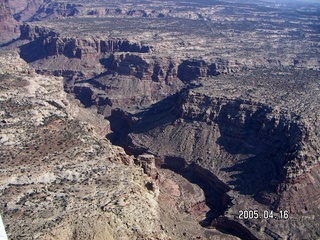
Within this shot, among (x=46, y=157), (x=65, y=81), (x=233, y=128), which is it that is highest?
(x=46, y=157)

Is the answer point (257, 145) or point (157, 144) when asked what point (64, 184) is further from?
point (257, 145)

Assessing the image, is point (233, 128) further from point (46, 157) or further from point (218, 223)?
point (46, 157)

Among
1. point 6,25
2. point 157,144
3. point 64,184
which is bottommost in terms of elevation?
point 6,25

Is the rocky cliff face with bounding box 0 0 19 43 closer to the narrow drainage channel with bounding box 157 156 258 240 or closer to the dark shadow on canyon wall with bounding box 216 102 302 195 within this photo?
the narrow drainage channel with bounding box 157 156 258 240

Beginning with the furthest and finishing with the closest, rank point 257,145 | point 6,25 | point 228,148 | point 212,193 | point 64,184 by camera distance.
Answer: point 6,25
point 228,148
point 257,145
point 212,193
point 64,184

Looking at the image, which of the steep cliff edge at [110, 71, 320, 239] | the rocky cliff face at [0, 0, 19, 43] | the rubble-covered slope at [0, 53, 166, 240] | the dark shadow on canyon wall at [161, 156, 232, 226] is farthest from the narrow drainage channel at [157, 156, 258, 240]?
the rocky cliff face at [0, 0, 19, 43]

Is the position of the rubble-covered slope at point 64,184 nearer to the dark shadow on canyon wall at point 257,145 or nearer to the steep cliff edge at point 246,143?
the steep cliff edge at point 246,143

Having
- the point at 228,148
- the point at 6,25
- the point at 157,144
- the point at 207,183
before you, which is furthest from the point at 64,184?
the point at 6,25

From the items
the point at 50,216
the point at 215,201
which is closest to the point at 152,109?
the point at 215,201
